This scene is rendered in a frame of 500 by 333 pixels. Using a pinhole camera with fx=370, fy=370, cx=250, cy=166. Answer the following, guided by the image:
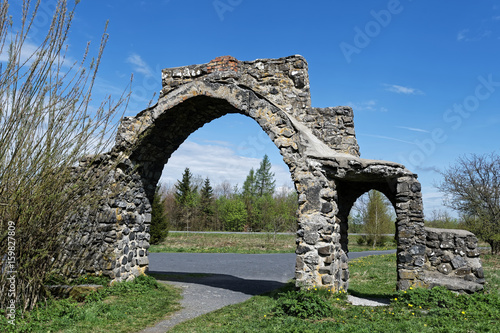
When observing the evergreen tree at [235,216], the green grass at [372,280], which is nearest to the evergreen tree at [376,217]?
the green grass at [372,280]

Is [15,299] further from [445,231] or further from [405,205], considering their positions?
[445,231]

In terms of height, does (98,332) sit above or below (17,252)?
below

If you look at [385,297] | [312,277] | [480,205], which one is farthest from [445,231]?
[480,205]

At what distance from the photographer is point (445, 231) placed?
24.1 ft

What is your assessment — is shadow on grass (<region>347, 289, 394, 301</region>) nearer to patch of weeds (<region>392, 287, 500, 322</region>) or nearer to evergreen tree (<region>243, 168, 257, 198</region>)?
patch of weeds (<region>392, 287, 500, 322</region>)

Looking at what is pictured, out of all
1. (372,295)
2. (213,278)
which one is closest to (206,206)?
(213,278)

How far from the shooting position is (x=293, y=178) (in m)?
7.50

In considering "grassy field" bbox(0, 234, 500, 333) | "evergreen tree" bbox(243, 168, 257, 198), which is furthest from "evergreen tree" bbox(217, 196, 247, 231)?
"grassy field" bbox(0, 234, 500, 333)

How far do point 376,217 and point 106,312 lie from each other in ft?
73.3

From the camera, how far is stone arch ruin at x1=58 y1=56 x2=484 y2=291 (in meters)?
7.20

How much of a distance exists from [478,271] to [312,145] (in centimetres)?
394

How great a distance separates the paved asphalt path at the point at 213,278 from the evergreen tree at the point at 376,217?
1289 centimetres

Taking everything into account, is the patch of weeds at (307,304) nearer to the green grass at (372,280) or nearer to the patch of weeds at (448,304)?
the patch of weeds at (448,304)

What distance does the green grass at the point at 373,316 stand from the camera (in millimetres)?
5348
